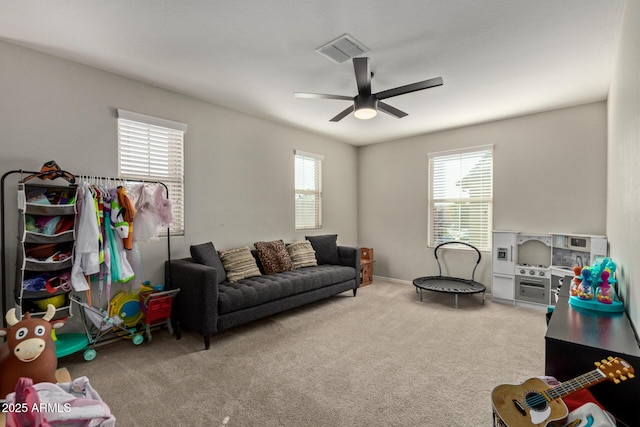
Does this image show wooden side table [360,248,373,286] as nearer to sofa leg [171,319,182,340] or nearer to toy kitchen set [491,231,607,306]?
toy kitchen set [491,231,607,306]

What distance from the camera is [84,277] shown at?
2650 millimetres

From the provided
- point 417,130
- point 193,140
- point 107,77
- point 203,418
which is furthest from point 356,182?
point 203,418

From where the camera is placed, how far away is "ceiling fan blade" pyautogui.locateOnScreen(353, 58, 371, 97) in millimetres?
2497

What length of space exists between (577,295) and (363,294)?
10.2ft

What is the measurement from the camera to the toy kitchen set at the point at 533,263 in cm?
398

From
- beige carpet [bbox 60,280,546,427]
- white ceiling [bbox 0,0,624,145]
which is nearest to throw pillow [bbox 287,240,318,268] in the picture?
beige carpet [bbox 60,280,546,427]

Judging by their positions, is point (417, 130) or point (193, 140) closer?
point (193, 140)

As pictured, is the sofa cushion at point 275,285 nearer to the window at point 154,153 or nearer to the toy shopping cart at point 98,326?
the toy shopping cart at point 98,326

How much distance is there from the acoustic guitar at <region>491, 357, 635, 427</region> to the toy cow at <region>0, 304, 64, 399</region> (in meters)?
2.60

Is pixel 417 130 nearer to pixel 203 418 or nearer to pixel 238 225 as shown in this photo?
pixel 238 225

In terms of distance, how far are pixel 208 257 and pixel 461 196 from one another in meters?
4.04

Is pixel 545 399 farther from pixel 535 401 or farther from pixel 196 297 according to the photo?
pixel 196 297

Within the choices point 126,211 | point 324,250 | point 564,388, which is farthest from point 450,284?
point 126,211

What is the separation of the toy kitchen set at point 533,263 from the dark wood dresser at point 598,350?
2516 mm
